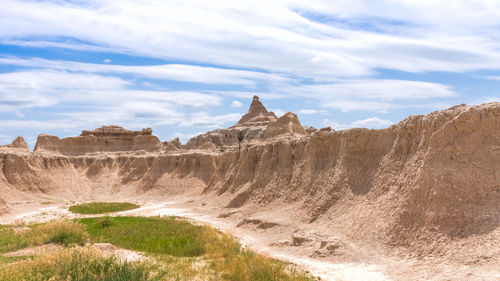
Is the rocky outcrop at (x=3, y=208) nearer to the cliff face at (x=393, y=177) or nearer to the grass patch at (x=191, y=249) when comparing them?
the grass patch at (x=191, y=249)

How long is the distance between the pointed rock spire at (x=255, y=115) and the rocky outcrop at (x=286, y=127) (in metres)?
60.0

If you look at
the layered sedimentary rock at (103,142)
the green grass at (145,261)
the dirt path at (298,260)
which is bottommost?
the dirt path at (298,260)

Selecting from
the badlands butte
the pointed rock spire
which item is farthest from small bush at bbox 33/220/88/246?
the pointed rock spire

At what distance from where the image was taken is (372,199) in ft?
70.2

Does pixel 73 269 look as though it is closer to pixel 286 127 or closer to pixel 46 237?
pixel 46 237

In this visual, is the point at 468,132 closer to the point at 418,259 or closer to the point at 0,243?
the point at 418,259

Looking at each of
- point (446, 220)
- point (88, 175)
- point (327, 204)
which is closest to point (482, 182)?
point (446, 220)

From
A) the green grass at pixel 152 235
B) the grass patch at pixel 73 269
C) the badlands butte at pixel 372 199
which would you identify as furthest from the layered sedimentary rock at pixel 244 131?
the grass patch at pixel 73 269

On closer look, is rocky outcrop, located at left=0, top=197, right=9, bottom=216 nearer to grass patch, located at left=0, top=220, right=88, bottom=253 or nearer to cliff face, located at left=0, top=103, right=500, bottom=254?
grass patch, located at left=0, top=220, right=88, bottom=253

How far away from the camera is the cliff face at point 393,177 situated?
16.8 m

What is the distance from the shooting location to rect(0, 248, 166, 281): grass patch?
33.8ft

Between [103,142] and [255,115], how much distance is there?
159 feet

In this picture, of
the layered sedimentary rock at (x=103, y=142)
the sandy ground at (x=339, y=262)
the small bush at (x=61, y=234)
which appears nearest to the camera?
the sandy ground at (x=339, y=262)

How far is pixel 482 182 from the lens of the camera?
16875 millimetres
